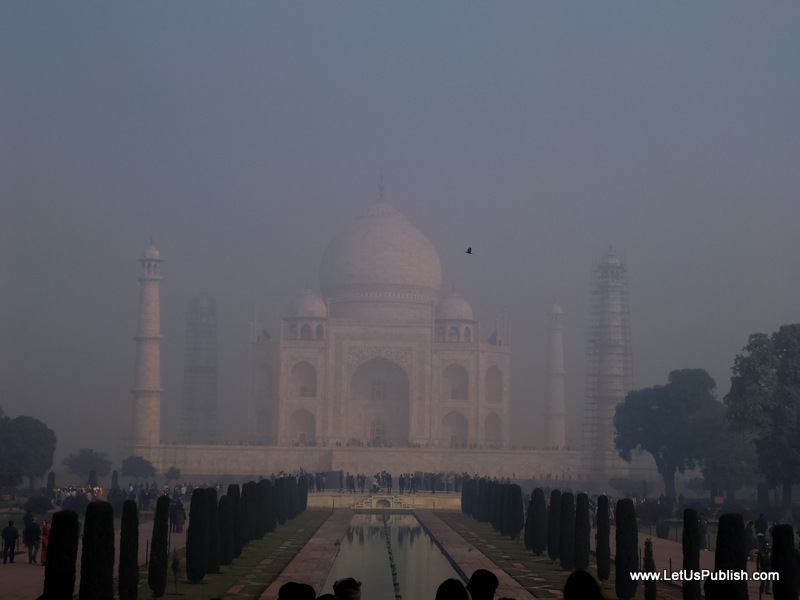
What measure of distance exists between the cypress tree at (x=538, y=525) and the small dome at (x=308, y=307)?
2917 cm

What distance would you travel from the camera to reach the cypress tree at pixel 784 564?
1145cm

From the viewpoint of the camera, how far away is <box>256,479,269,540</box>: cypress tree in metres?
20.8

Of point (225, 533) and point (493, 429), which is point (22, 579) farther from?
point (493, 429)

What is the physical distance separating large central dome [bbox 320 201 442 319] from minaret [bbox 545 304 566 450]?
5507mm

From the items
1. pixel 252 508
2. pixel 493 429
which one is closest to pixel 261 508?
pixel 252 508

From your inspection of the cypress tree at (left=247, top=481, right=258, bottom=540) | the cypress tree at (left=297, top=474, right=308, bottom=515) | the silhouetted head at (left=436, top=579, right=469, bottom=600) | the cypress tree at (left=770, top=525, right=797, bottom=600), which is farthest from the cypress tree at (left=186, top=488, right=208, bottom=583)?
the cypress tree at (left=297, top=474, right=308, bottom=515)

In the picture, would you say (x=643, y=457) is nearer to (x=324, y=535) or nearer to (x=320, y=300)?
(x=320, y=300)

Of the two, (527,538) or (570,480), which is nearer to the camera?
(527,538)

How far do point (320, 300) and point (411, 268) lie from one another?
12.9 ft

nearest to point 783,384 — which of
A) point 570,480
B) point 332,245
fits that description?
point 570,480

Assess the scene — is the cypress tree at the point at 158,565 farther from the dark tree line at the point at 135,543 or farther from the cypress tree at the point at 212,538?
the cypress tree at the point at 212,538

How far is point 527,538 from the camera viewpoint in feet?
65.3

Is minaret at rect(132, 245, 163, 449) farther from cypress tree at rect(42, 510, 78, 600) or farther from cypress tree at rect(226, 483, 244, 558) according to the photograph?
cypress tree at rect(42, 510, 78, 600)

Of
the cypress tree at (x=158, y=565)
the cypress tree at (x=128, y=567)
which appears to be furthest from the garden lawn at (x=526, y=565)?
the cypress tree at (x=128, y=567)
